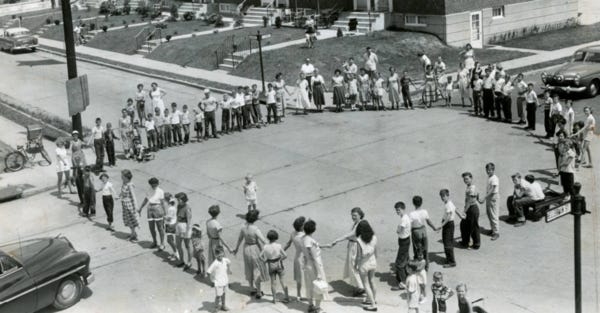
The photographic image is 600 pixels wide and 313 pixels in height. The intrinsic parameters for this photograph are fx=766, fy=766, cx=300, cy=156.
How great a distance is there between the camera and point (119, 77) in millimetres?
36000

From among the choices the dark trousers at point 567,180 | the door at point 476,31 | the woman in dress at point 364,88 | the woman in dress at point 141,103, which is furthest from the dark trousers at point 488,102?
the door at point 476,31

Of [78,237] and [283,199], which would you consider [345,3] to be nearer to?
[283,199]

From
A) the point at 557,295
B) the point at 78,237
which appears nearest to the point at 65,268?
the point at 78,237

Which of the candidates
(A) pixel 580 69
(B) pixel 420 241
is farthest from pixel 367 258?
(A) pixel 580 69

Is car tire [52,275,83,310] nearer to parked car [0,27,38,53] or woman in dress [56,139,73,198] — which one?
woman in dress [56,139,73,198]

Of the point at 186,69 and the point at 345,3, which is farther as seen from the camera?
the point at 345,3

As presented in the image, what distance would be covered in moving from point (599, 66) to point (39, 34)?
134 feet

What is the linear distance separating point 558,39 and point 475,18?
4.32 metres

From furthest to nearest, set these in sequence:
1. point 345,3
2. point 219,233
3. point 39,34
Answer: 1. point 39,34
2. point 345,3
3. point 219,233

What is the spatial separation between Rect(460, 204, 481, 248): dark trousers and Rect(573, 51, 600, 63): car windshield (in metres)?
14.4

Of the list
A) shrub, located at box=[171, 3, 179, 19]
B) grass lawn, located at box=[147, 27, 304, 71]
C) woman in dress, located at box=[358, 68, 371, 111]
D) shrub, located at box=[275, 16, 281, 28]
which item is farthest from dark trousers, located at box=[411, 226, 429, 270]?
shrub, located at box=[171, 3, 179, 19]

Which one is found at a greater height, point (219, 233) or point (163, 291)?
point (219, 233)

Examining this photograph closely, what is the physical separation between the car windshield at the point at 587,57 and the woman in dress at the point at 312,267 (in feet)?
58.5

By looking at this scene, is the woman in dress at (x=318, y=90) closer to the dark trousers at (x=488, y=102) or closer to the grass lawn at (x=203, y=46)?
the dark trousers at (x=488, y=102)
